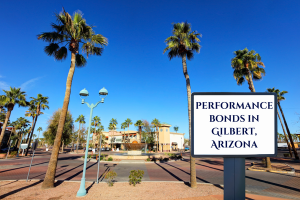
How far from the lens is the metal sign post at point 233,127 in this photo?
2.56 meters

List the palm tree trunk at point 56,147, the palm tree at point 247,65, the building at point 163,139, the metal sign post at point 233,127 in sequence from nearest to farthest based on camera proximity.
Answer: the metal sign post at point 233,127 → the palm tree trunk at point 56,147 → the palm tree at point 247,65 → the building at point 163,139

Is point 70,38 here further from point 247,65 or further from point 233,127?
point 247,65

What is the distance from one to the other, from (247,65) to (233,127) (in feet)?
61.5

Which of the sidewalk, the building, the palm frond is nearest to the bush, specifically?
the sidewalk

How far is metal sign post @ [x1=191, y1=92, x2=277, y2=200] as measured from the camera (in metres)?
2.56

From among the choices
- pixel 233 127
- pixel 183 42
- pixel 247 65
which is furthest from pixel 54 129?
pixel 233 127

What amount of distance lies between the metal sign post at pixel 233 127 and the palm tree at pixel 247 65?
17.4 m

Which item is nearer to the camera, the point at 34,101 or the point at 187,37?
the point at 187,37

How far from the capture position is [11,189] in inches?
329

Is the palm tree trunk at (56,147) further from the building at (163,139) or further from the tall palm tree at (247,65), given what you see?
the building at (163,139)

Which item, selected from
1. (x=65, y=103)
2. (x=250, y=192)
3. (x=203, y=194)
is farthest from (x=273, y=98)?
(x=65, y=103)

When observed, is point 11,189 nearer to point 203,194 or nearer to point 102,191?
point 102,191

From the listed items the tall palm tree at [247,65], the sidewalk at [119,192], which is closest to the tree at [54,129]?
the sidewalk at [119,192]

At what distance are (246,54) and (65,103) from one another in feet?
61.5
